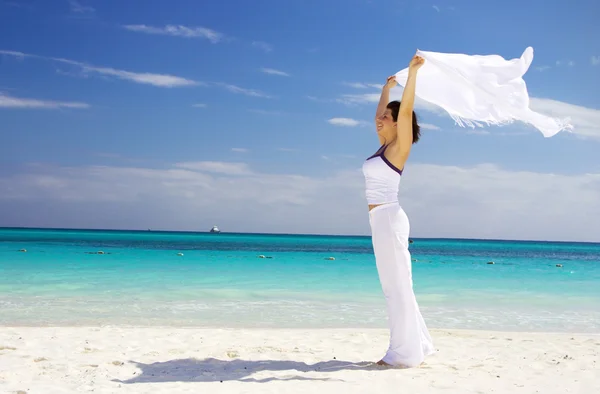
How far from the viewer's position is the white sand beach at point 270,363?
4.75m

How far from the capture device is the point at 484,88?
18.4 feet

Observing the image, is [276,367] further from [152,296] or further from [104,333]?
[152,296]

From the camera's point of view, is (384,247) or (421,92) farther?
(421,92)

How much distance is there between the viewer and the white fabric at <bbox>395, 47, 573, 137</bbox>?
5.48 meters

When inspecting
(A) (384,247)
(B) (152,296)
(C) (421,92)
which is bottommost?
(B) (152,296)

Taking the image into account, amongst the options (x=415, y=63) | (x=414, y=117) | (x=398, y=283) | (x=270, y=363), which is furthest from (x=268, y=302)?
(x=415, y=63)

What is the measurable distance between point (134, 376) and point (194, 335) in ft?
7.89

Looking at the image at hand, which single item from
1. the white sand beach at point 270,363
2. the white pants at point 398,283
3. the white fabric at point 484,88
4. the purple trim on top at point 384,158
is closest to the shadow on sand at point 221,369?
the white sand beach at point 270,363

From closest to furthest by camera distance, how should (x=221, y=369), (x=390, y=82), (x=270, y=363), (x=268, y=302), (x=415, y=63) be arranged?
(x=415, y=63), (x=221, y=369), (x=270, y=363), (x=390, y=82), (x=268, y=302)

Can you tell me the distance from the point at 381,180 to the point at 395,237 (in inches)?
22.1

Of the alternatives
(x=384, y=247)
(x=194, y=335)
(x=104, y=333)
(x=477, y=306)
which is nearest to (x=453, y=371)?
(x=384, y=247)

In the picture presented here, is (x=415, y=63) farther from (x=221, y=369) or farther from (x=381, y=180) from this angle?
(x=221, y=369)

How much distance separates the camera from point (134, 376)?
16.8 feet

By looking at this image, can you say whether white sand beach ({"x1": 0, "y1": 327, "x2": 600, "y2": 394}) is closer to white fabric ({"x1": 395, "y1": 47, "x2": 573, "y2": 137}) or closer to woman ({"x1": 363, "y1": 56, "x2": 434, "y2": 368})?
woman ({"x1": 363, "y1": 56, "x2": 434, "y2": 368})
